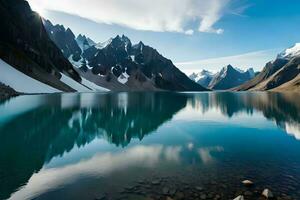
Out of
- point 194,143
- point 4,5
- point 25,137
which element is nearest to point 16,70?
point 4,5

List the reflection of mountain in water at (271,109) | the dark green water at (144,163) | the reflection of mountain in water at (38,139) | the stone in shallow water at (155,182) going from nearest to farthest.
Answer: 1. the dark green water at (144,163)
2. the stone in shallow water at (155,182)
3. the reflection of mountain in water at (38,139)
4. the reflection of mountain in water at (271,109)

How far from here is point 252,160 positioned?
2508 cm

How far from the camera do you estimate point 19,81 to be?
14538cm

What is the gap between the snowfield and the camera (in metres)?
136

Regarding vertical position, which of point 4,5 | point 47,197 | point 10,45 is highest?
point 4,5

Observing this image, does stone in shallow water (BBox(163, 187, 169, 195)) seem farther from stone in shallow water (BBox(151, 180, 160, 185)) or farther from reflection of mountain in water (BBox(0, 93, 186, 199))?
reflection of mountain in water (BBox(0, 93, 186, 199))

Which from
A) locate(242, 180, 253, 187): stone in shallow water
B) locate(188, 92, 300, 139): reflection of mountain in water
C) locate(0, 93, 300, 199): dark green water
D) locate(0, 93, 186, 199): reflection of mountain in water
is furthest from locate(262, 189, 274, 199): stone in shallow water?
locate(188, 92, 300, 139): reflection of mountain in water

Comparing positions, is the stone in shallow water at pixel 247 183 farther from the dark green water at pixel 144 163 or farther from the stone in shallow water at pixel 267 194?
the stone in shallow water at pixel 267 194

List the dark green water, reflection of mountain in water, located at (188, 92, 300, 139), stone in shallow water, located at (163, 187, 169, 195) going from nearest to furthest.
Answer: stone in shallow water, located at (163, 187, 169, 195) < the dark green water < reflection of mountain in water, located at (188, 92, 300, 139)

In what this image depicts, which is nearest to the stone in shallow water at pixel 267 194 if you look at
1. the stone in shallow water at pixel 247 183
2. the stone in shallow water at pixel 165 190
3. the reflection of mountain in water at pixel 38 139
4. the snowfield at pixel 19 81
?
the stone in shallow water at pixel 247 183

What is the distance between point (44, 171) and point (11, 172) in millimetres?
2499

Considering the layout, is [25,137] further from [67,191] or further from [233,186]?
[233,186]

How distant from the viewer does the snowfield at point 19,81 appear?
136500 millimetres

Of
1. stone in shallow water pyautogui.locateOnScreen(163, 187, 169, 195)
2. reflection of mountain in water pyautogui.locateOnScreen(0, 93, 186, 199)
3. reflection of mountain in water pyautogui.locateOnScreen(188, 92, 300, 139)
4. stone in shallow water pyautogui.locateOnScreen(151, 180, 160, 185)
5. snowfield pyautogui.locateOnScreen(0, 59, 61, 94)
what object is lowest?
stone in shallow water pyautogui.locateOnScreen(163, 187, 169, 195)
